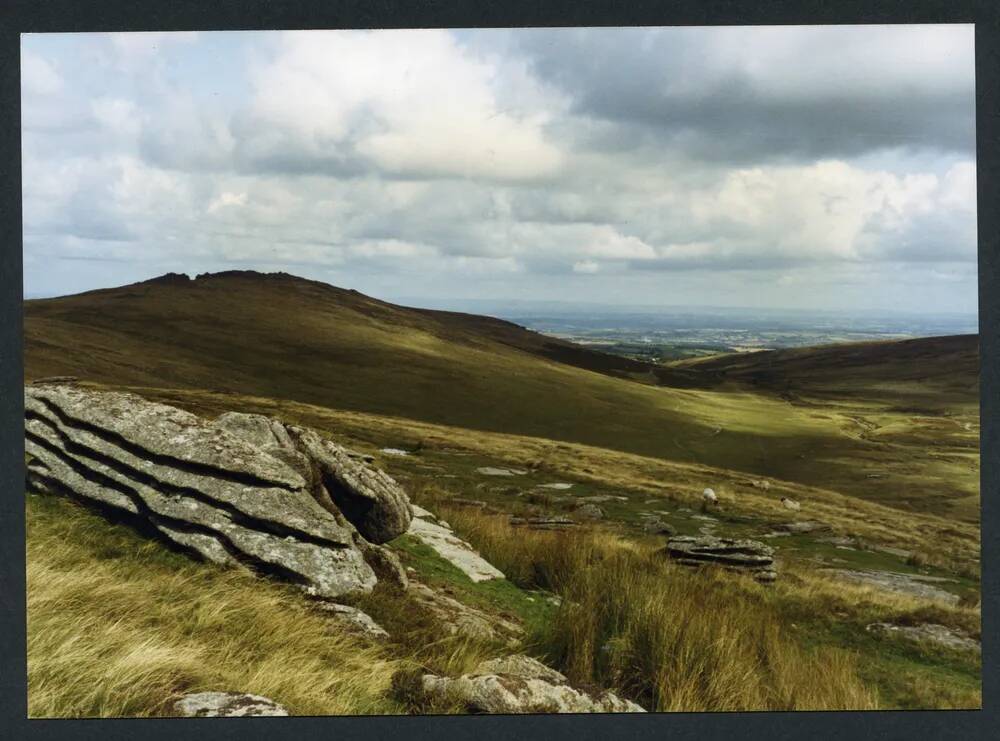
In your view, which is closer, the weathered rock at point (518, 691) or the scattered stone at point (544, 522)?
the weathered rock at point (518, 691)

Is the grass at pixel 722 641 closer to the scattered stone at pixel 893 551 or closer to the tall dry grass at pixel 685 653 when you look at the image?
the tall dry grass at pixel 685 653

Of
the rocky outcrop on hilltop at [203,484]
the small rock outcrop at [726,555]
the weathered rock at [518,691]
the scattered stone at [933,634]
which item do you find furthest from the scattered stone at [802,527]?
the rocky outcrop on hilltop at [203,484]

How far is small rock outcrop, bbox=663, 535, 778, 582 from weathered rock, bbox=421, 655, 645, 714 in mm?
2436

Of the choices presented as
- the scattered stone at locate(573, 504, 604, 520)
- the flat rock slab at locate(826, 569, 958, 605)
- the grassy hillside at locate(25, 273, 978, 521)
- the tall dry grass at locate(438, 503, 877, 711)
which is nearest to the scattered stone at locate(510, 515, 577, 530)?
the scattered stone at locate(573, 504, 604, 520)

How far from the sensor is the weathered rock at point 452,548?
7191 millimetres

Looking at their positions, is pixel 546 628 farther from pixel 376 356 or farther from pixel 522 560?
pixel 376 356

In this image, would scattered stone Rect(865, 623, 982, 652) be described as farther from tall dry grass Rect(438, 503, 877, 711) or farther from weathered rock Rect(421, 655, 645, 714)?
weathered rock Rect(421, 655, 645, 714)

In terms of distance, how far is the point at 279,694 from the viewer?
5512 mm

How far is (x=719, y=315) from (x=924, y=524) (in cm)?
446

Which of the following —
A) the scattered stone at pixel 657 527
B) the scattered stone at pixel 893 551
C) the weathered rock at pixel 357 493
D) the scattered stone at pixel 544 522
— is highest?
the weathered rock at pixel 357 493

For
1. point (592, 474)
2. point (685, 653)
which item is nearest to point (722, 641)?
point (685, 653)

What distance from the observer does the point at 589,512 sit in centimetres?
1021

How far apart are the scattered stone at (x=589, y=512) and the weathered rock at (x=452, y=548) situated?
2559 millimetres

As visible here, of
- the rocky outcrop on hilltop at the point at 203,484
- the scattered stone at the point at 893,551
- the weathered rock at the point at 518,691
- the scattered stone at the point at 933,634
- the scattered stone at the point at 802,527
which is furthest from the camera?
the scattered stone at the point at 802,527
